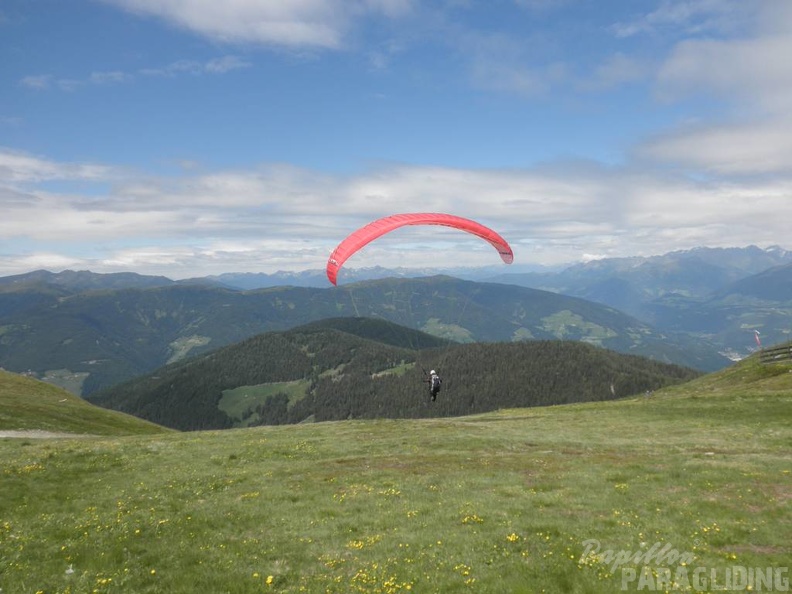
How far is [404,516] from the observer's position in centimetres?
1786

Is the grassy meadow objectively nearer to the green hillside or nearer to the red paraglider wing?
the red paraglider wing

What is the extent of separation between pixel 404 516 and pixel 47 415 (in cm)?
5996

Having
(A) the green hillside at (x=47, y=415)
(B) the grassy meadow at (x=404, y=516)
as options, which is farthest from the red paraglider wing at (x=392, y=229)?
(A) the green hillside at (x=47, y=415)

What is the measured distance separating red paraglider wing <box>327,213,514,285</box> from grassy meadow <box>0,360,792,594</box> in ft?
44.0

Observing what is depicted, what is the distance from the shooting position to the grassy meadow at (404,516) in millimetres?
12891

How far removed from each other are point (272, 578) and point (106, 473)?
18.2 metres

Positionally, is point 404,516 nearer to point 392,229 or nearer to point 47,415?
point 392,229

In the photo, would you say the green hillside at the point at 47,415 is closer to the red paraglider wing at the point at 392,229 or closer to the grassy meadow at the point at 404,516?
the grassy meadow at the point at 404,516

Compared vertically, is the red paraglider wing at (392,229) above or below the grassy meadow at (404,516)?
above

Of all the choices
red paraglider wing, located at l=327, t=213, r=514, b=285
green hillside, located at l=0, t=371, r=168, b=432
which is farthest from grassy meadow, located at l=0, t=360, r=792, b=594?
green hillside, located at l=0, t=371, r=168, b=432

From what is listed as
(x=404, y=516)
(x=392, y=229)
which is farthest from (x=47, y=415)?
(x=404, y=516)

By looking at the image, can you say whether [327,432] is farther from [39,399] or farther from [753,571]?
[39,399]

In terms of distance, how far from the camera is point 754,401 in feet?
138

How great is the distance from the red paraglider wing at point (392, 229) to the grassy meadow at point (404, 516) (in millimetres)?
13397
